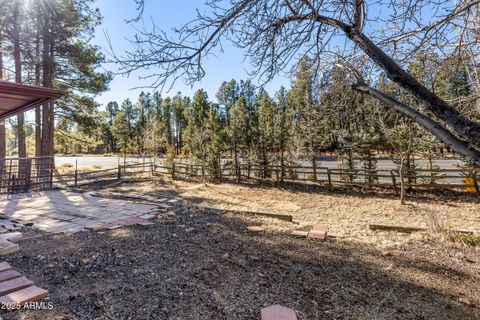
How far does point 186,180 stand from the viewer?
38.8ft

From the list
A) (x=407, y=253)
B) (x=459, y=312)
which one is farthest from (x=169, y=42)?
(x=407, y=253)

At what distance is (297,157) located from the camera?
11.4 meters

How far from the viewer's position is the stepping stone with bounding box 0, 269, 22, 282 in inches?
82.5

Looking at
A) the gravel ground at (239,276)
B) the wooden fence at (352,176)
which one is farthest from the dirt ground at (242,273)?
the wooden fence at (352,176)

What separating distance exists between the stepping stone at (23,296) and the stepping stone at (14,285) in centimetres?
6

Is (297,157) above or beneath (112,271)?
above

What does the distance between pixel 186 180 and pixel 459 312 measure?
1070cm

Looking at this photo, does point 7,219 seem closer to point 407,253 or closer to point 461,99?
point 407,253

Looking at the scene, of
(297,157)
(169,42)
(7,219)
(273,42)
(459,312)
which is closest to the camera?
(459,312)

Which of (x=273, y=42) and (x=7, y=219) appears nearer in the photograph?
(x=273, y=42)

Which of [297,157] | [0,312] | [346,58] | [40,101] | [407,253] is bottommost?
[407,253]

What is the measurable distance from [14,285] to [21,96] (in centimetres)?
A: 253

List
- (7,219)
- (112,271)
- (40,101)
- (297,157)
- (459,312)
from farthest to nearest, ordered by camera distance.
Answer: (297,157) < (7,219) < (40,101) < (112,271) < (459,312)

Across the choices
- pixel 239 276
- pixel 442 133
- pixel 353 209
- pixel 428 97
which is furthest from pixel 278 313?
pixel 353 209
